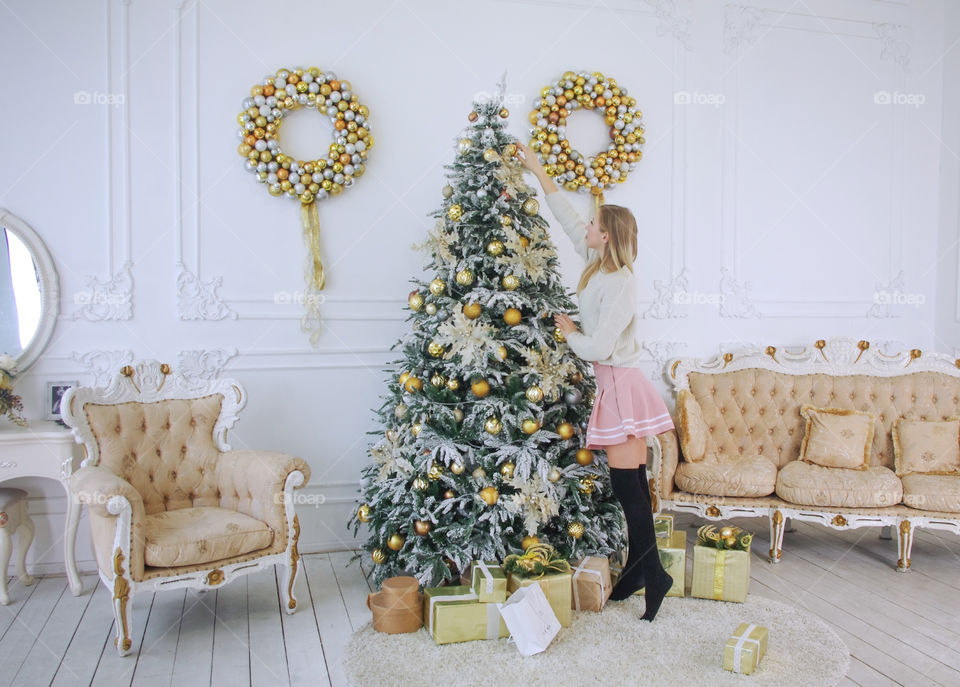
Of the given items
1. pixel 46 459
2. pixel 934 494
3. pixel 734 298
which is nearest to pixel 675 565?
pixel 934 494

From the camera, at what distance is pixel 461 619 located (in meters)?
2.95

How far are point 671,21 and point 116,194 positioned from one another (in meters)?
3.32

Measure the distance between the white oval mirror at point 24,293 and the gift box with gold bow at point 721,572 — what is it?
326 cm

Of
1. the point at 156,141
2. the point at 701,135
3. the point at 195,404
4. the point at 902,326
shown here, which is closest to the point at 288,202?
the point at 156,141

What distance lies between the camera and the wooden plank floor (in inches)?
107

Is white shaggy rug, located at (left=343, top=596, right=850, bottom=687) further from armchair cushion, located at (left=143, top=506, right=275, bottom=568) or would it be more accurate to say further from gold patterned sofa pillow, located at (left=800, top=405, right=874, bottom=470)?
gold patterned sofa pillow, located at (left=800, top=405, right=874, bottom=470)

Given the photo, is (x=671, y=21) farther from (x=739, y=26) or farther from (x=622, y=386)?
(x=622, y=386)

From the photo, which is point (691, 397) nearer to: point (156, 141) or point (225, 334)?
point (225, 334)

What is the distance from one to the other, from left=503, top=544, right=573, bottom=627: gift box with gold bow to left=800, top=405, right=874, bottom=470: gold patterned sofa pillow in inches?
73.0

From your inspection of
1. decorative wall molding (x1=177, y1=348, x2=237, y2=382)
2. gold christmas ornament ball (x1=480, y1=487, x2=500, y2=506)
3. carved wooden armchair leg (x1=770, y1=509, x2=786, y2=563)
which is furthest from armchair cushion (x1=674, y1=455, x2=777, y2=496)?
decorative wall molding (x1=177, y1=348, x2=237, y2=382)

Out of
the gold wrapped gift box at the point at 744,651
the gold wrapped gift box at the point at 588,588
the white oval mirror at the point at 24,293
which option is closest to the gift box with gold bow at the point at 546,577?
the gold wrapped gift box at the point at 588,588

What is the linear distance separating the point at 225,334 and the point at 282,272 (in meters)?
0.44

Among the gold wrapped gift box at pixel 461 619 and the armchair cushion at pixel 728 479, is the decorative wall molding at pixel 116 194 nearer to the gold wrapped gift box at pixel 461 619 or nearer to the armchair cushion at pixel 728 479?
the gold wrapped gift box at pixel 461 619

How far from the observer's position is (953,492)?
3.79 metres
